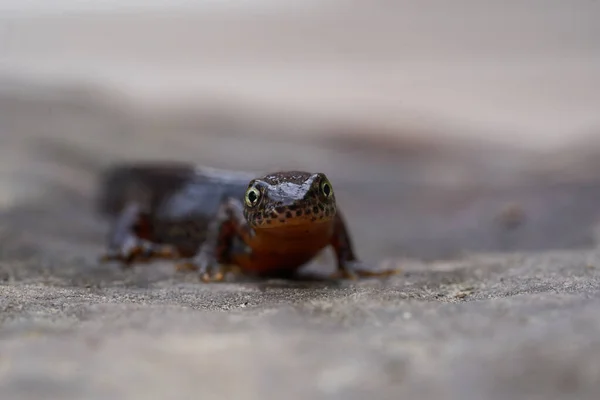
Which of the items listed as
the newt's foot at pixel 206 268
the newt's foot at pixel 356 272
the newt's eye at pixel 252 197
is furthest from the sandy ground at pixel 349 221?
the newt's eye at pixel 252 197

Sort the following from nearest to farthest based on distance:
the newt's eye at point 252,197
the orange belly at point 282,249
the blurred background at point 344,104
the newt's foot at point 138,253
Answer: the newt's eye at point 252,197, the orange belly at point 282,249, the newt's foot at point 138,253, the blurred background at point 344,104

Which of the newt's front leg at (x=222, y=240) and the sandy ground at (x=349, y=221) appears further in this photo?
the newt's front leg at (x=222, y=240)

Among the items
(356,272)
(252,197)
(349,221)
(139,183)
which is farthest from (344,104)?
(252,197)

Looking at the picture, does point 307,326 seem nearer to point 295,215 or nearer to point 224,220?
point 295,215

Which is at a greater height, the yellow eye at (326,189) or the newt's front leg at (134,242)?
the yellow eye at (326,189)

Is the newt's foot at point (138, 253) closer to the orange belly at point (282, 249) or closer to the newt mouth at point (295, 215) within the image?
the orange belly at point (282, 249)

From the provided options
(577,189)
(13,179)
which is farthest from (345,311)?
(577,189)

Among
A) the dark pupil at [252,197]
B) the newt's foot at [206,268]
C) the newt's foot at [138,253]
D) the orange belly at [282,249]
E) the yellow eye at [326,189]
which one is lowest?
the newt's foot at [138,253]

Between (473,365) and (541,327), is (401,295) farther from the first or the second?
(473,365)
